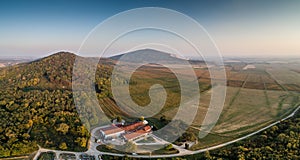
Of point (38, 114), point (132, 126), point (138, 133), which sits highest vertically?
point (38, 114)

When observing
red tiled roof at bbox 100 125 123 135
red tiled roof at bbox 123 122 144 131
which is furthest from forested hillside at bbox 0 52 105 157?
red tiled roof at bbox 123 122 144 131

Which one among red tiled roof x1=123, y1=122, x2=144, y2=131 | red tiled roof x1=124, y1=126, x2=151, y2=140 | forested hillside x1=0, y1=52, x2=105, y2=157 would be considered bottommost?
red tiled roof x1=124, y1=126, x2=151, y2=140

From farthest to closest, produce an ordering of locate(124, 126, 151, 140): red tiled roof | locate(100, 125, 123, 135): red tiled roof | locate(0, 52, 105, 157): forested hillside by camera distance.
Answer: locate(100, 125, 123, 135): red tiled roof < locate(124, 126, 151, 140): red tiled roof < locate(0, 52, 105, 157): forested hillside

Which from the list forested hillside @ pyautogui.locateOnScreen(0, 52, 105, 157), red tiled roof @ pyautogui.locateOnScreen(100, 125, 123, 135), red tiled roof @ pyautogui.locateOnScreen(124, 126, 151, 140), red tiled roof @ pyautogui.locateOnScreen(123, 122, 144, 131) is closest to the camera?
forested hillside @ pyautogui.locateOnScreen(0, 52, 105, 157)

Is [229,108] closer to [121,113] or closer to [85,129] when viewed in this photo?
[121,113]

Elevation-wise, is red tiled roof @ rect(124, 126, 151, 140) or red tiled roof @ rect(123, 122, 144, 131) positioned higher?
red tiled roof @ rect(123, 122, 144, 131)

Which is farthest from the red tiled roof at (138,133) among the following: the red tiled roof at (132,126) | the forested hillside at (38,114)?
the forested hillside at (38,114)

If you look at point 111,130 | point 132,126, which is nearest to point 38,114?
point 111,130

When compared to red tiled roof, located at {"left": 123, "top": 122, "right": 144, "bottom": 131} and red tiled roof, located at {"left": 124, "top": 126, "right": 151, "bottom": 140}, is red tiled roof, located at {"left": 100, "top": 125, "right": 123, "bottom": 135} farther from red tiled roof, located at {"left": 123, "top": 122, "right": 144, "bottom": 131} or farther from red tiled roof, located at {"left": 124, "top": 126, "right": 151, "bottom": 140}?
red tiled roof, located at {"left": 124, "top": 126, "right": 151, "bottom": 140}

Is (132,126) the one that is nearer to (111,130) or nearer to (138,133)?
(138,133)

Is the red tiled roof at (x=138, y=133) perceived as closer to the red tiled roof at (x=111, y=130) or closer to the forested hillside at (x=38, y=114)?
the red tiled roof at (x=111, y=130)

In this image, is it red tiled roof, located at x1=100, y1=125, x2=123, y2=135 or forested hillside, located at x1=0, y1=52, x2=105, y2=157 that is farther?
red tiled roof, located at x1=100, y1=125, x2=123, y2=135
